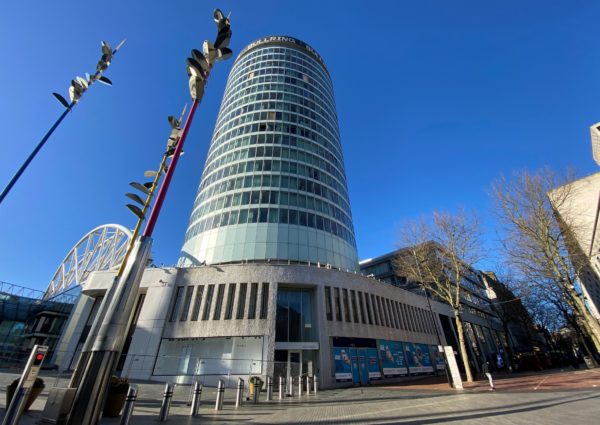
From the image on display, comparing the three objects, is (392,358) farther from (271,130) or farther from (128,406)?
(271,130)

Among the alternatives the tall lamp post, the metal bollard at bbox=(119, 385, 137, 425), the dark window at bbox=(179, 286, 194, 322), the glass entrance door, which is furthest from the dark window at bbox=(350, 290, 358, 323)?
the tall lamp post

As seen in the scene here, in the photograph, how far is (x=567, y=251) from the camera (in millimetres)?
22031

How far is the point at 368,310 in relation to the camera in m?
28.9

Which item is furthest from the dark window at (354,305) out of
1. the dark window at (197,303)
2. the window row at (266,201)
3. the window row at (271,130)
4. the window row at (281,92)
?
the window row at (281,92)

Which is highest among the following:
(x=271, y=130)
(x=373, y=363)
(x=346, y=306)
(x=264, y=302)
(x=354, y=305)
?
(x=271, y=130)

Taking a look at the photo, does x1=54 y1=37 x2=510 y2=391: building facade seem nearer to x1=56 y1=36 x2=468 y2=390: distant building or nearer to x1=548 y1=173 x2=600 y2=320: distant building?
x1=56 y1=36 x2=468 y2=390: distant building

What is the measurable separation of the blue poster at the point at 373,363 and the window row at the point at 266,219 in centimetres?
1429

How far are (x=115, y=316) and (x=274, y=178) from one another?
1247 inches

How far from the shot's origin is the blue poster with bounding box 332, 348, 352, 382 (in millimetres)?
23320

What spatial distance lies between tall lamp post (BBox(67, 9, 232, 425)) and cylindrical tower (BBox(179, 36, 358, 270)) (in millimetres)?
23691

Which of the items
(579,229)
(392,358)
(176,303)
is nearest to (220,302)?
(176,303)

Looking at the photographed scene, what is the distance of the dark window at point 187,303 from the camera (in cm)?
2433

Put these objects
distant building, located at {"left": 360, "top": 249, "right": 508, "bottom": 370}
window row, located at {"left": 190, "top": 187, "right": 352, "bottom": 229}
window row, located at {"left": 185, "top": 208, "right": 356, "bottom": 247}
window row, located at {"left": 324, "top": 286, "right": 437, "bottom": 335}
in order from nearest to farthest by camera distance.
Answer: window row, located at {"left": 324, "top": 286, "right": 437, "bottom": 335}, window row, located at {"left": 185, "top": 208, "right": 356, "bottom": 247}, window row, located at {"left": 190, "top": 187, "right": 352, "bottom": 229}, distant building, located at {"left": 360, "top": 249, "right": 508, "bottom": 370}

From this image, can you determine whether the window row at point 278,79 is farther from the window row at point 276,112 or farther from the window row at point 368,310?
the window row at point 368,310
